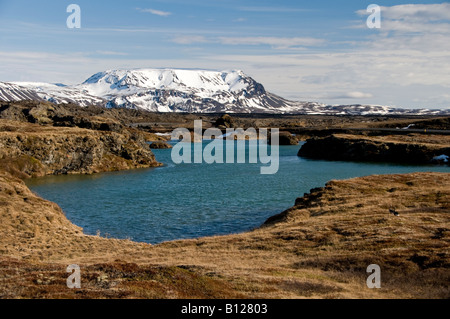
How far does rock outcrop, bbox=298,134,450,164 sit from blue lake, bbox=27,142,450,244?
13.9m

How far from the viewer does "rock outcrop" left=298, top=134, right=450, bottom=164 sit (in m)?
116

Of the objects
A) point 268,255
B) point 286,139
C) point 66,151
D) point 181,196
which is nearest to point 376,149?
point 286,139

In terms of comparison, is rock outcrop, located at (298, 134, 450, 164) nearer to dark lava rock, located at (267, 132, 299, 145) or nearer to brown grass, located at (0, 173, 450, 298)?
dark lava rock, located at (267, 132, 299, 145)

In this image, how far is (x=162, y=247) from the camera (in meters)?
34.4

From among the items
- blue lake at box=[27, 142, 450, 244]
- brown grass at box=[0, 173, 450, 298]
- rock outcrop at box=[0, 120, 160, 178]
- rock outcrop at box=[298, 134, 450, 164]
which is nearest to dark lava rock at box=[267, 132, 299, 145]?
rock outcrop at box=[298, 134, 450, 164]

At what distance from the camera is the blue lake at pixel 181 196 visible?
46506mm

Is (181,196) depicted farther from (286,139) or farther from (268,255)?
(286,139)

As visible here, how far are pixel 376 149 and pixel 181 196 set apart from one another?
78.6 metres

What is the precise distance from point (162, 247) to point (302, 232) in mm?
11705

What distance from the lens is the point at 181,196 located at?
6419 centimetres

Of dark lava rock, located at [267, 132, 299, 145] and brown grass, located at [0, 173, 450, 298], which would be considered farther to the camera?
dark lava rock, located at [267, 132, 299, 145]

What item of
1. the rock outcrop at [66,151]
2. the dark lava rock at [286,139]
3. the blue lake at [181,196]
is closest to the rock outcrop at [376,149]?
the blue lake at [181,196]

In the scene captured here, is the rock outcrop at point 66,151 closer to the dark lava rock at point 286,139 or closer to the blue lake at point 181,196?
the blue lake at point 181,196

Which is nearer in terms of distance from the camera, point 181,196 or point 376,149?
point 181,196
